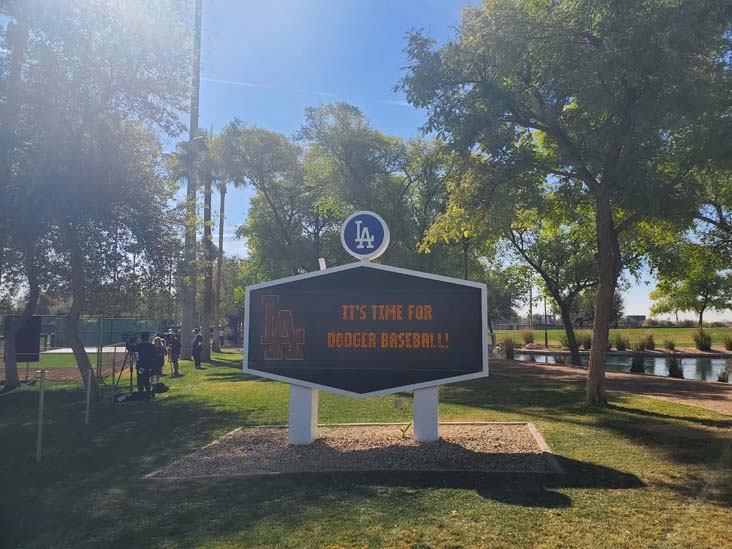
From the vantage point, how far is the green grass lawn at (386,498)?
4.84m

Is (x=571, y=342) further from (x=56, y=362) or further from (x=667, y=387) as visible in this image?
(x=56, y=362)

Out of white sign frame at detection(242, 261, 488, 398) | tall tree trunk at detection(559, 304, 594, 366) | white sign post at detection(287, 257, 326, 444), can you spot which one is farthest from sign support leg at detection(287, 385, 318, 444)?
tall tree trunk at detection(559, 304, 594, 366)

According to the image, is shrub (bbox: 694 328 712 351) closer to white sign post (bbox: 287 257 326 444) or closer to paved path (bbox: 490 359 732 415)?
paved path (bbox: 490 359 732 415)

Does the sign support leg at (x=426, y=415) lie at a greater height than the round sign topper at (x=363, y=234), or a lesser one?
lesser

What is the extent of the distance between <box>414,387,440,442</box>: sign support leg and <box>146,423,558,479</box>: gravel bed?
146mm

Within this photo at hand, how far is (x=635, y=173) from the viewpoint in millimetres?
10391

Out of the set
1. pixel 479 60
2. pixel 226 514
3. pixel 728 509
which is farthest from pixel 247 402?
pixel 728 509

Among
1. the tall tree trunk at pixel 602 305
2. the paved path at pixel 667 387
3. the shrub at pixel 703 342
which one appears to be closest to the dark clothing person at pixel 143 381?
the tall tree trunk at pixel 602 305

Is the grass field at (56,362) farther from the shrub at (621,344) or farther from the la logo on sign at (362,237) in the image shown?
the shrub at (621,344)

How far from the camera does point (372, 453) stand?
323 inches

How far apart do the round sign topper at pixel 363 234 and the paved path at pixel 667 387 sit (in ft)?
27.7

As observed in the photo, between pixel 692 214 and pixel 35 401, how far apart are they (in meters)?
17.3

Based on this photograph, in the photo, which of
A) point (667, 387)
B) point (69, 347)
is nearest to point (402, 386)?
point (667, 387)

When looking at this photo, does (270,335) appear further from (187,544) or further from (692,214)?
(692,214)
